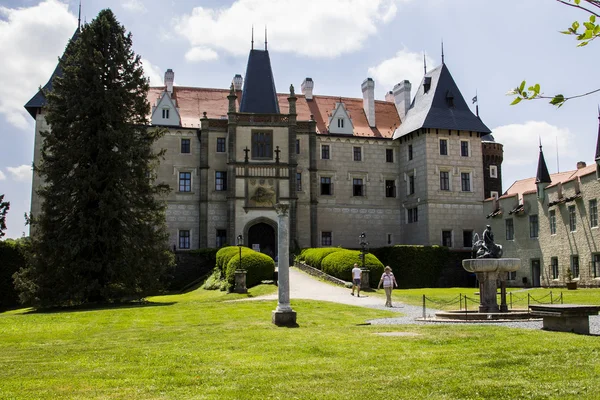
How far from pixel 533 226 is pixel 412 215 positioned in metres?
11.5

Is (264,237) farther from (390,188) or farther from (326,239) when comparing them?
(390,188)

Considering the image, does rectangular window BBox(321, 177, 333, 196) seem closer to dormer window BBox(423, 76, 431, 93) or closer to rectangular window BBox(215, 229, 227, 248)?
rectangular window BBox(215, 229, 227, 248)

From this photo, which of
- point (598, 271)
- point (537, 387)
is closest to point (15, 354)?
point (537, 387)

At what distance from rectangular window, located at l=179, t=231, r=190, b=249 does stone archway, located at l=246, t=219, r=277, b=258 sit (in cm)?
470

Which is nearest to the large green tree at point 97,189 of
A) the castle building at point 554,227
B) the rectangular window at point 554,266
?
the castle building at point 554,227

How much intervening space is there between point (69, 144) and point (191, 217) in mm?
18622

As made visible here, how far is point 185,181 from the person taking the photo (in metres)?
47.3

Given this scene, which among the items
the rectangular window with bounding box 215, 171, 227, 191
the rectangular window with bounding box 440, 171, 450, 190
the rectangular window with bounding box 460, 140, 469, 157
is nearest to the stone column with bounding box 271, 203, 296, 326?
the rectangular window with bounding box 215, 171, 227, 191

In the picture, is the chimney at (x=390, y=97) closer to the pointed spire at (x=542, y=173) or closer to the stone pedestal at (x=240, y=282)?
the pointed spire at (x=542, y=173)

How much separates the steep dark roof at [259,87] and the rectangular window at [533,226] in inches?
793

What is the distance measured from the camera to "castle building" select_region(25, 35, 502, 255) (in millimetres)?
45188

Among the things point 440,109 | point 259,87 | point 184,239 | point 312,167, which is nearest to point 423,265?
point 312,167

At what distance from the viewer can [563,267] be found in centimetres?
3588

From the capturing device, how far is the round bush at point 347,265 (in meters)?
32.7
